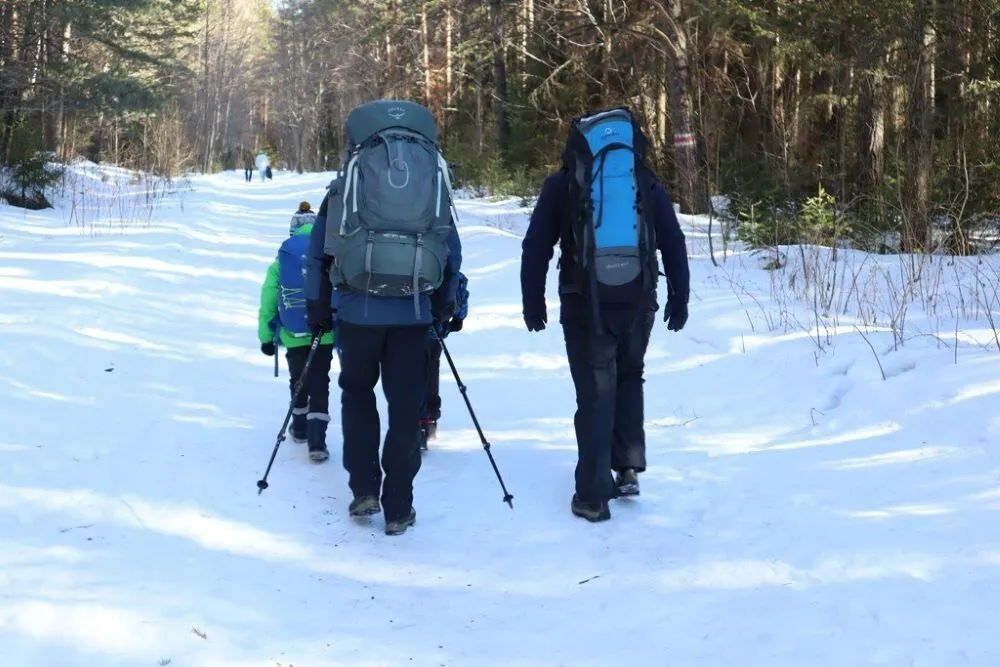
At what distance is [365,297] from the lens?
414 centimetres

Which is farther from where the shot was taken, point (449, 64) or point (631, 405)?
point (449, 64)

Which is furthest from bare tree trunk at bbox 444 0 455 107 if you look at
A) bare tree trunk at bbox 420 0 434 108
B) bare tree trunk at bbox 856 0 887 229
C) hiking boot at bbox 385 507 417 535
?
hiking boot at bbox 385 507 417 535

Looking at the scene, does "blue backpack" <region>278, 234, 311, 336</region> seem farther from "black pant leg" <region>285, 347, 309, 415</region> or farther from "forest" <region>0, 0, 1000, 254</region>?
"forest" <region>0, 0, 1000, 254</region>

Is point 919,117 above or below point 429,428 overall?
above

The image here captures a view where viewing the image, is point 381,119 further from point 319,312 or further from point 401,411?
point 401,411

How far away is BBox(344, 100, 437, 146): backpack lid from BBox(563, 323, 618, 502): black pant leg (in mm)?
1205

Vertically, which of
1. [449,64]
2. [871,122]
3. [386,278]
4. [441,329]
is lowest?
[441,329]

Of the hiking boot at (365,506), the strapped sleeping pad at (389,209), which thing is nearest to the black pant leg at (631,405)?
the strapped sleeping pad at (389,209)

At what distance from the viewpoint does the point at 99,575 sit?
361 cm

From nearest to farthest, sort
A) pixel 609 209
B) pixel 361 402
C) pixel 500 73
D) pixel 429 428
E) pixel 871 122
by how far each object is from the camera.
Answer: pixel 609 209 < pixel 361 402 < pixel 429 428 < pixel 871 122 < pixel 500 73

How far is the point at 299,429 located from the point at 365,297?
76.7 inches

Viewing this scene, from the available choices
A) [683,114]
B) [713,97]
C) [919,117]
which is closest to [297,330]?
[683,114]

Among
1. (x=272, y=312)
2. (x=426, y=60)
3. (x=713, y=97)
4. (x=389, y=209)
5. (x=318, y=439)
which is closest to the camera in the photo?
(x=389, y=209)

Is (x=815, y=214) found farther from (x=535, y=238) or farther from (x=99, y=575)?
(x=99, y=575)
